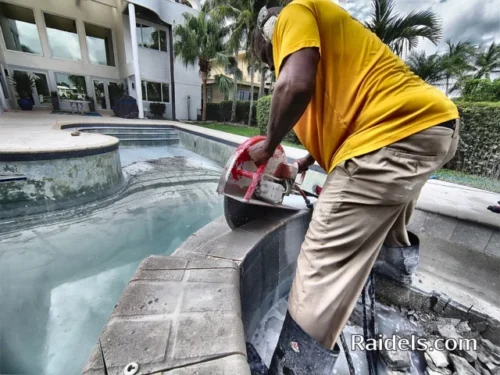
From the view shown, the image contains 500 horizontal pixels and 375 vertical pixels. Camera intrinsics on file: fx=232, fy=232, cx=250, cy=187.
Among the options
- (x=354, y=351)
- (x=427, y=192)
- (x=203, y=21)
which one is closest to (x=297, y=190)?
(x=354, y=351)

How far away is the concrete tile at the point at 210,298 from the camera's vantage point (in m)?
0.79

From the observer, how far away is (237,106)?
15.2 metres

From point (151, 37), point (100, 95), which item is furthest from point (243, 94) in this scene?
point (100, 95)

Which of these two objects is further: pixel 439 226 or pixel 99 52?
pixel 99 52

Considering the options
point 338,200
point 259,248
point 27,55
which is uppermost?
point 27,55

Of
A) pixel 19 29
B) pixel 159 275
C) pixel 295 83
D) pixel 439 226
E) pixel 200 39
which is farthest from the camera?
pixel 200 39

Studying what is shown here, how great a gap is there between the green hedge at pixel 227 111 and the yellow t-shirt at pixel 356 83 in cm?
1443

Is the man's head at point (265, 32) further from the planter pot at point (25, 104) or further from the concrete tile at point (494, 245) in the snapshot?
the planter pot at point (25, 104)

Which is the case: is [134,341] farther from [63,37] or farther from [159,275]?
[63,37]

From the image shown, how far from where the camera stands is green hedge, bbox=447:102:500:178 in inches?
180

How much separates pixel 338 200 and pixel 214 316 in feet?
1.95

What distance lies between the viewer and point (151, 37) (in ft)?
41.1

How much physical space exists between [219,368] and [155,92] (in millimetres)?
14825

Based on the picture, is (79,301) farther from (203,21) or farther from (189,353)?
(203,21)
